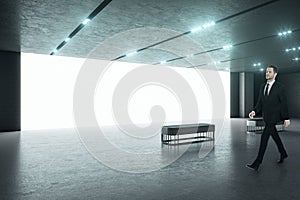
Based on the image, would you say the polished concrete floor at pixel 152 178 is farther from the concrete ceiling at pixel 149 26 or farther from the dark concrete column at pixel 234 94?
the dark concrete column at pixel 234 94

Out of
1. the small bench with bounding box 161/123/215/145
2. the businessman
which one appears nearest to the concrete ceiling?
the businessman

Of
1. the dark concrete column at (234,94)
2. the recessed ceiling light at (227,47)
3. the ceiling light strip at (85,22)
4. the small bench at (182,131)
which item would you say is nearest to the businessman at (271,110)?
the small bench at (182,131)

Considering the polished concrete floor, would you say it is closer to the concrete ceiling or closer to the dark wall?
the concrete ceiling

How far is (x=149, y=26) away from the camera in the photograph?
7590 millimetres

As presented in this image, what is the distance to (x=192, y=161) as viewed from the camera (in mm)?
5254

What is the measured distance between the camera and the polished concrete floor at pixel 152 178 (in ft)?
10.8

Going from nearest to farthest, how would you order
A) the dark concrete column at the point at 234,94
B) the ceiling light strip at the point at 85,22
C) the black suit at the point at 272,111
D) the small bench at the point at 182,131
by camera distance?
the black suit at the point at 272,111 < the ceiling light strip at the point at 85,22 < the small bench at the point at 182,131 < the dark concrete column at the point at 234,94

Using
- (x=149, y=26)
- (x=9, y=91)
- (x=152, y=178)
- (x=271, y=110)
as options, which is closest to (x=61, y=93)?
(x=9, y=91)

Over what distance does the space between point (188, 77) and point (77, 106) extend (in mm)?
7905

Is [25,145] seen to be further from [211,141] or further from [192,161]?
[211,141]

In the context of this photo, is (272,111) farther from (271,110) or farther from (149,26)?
(149,26)

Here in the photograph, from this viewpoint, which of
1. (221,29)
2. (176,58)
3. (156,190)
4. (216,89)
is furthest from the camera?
(216,89)

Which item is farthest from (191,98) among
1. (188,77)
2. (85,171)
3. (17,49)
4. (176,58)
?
(85,171)

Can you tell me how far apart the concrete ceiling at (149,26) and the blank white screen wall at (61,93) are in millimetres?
1265
